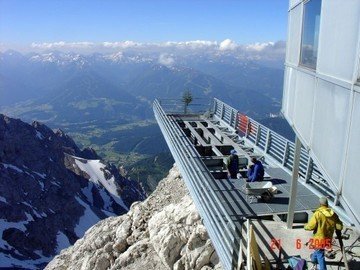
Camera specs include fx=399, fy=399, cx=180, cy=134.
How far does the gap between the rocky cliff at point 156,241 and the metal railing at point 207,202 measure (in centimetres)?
291

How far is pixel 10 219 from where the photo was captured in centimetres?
10669

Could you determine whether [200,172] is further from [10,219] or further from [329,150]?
[10,219]

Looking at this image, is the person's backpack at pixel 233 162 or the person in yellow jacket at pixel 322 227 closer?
the person in yellow jacket at pixel 322 227

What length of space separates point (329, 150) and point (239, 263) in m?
3.22

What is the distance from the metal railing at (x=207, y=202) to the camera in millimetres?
9078

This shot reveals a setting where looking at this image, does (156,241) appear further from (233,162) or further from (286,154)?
(286,154)

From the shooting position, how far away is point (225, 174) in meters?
16.5

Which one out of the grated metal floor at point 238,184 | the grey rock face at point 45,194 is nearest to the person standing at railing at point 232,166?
the grated metal floor at point 238,184

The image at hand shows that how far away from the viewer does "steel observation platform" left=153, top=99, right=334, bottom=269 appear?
34.0 feet

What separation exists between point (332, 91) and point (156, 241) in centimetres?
1408

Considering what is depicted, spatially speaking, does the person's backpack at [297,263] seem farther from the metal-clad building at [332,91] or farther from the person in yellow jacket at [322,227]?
the metal-clad building at [332,91]

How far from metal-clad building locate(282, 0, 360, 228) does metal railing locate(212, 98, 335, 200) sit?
13.2 feet

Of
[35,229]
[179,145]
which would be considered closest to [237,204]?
[179,145]

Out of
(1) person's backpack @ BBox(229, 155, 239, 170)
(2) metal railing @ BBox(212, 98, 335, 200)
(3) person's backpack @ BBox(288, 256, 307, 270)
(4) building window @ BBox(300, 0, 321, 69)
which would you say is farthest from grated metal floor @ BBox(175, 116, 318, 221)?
(4) building window @ BBox(300, 0, 321, 69)
